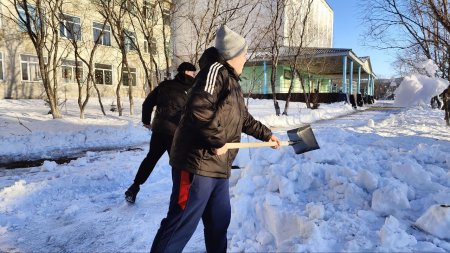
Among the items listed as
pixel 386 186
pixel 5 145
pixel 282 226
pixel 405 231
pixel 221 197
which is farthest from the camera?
pixel 5 145

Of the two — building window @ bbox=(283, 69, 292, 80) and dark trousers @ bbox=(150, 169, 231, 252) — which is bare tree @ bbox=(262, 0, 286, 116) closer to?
dark trousers @ bbox=(150, 169, 231, 252)

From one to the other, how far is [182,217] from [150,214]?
1.63 meters

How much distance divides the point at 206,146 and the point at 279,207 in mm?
1389

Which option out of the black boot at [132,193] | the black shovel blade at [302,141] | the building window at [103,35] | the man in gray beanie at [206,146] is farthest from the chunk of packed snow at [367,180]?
the building window at [103,35]

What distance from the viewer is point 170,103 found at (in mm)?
3291

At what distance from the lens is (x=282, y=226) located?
9.09ft

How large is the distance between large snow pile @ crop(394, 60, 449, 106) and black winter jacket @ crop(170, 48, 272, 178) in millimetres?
7046

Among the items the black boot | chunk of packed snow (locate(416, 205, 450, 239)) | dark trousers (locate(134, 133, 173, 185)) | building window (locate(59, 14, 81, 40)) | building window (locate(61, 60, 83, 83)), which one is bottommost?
the black boot

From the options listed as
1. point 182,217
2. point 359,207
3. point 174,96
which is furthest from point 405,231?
point 174,96

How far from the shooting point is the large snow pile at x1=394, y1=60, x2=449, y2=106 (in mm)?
7375

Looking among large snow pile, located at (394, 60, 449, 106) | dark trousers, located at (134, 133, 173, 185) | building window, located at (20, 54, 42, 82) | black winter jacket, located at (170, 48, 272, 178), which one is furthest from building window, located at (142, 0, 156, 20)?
Answer: building window, located at (20, 54, 42, 82)

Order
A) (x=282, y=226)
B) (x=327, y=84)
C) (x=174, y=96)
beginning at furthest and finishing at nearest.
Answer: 1. (x=327, y=84)
2. (x=174, y=96)
3. (x=282, y=226)

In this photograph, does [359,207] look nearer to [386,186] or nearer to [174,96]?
[386,186]

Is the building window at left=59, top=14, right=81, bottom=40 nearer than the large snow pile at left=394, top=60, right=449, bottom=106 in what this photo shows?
No
